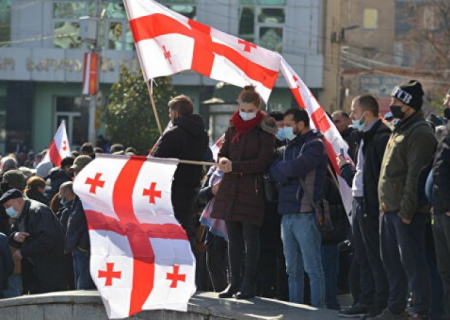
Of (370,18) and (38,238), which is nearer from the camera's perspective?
(38,238)

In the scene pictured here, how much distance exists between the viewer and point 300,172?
33.2 ft

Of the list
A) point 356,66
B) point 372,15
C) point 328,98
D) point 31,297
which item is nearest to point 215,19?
point 328,98

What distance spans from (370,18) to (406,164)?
219 ft

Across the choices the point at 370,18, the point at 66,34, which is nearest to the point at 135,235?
the point at 66,34

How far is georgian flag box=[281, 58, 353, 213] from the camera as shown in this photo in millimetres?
10688

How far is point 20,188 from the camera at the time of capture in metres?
13.9

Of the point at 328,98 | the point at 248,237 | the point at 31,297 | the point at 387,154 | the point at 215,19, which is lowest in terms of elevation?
the point at 31,297

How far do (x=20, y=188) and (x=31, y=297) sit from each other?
2.61 metres

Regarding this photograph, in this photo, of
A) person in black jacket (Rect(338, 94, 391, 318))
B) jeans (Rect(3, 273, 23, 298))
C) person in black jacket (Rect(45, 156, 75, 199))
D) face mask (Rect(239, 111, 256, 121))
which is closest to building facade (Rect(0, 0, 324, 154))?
person in black jacket (Rect(45, 156, 75, 199))

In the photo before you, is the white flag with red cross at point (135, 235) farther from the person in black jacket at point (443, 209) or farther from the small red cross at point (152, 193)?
the person in black jacket at point (443, 209)

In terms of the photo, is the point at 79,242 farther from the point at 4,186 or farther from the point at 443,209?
the point at 443,209

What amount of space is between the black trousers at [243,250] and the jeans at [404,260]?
158 cm

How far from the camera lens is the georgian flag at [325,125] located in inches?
421

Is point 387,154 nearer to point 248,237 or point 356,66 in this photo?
point 248,237
